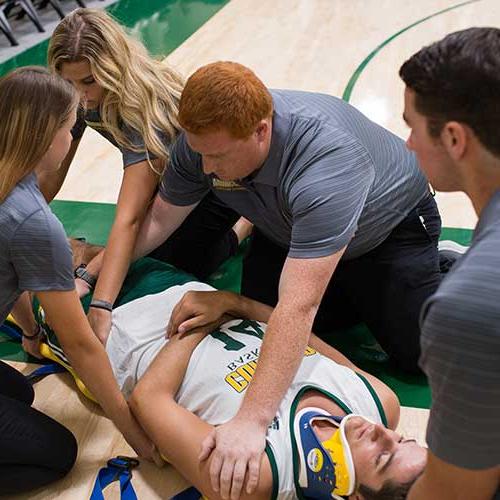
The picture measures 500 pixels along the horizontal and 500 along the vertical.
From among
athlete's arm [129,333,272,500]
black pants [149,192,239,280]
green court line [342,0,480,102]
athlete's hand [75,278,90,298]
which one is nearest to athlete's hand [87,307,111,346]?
athlete's hand [75,278,90,298]

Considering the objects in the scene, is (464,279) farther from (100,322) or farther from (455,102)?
(100,322)

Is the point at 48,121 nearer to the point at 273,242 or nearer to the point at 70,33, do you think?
the point at 70,33

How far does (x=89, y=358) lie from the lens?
6.23ft

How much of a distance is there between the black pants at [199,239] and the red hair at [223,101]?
92 cm

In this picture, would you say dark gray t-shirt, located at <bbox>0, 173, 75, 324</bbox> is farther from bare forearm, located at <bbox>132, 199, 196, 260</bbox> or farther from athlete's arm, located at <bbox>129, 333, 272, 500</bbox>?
bare forearm, located at <bbox>132, 199, 196, 260</bbox>

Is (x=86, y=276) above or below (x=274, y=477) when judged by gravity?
above

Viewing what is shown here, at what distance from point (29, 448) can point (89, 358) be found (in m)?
0.29

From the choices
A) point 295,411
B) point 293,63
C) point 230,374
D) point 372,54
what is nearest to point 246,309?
point 230,374

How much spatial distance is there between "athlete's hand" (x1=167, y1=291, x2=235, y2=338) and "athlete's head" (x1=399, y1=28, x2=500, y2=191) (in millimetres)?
958

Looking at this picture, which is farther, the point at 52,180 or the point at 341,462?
the point at 52,180

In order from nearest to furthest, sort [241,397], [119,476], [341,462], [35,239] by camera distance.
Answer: [341,462] → [35,239] → [241,397] → [119,476]

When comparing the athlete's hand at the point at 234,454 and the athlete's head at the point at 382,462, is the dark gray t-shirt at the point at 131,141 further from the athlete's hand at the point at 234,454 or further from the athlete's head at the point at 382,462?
the athlete's head at the point at 382,462

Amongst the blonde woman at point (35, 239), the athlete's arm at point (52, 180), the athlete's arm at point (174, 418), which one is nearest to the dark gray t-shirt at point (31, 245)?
the blonde woman at point (35, 239)

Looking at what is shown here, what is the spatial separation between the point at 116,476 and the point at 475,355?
1.29 metres
